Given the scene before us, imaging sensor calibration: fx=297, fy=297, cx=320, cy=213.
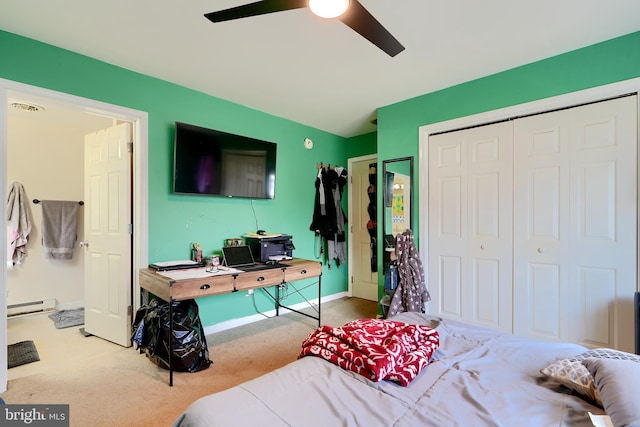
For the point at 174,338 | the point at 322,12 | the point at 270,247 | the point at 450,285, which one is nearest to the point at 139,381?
the point at 174,338

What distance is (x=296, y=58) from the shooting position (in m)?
2.33

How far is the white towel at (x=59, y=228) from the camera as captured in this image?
3.66 meters

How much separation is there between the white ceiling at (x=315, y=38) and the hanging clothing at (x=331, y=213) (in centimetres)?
146

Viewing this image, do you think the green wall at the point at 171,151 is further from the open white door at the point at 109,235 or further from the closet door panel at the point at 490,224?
the closet door panel at the point at 490,224

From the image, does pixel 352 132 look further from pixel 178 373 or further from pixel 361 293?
pixel 178 373

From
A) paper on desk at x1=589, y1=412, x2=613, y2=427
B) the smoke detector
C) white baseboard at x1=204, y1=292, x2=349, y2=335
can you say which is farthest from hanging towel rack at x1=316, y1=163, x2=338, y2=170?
paper on desk at x1=589, y1=412, x2=613, y2=427

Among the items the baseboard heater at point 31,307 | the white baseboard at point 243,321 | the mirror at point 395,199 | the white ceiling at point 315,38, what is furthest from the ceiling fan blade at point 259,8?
the baseboard heater at point 31,307

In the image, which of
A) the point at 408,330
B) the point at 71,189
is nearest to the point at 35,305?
the point at 71,189

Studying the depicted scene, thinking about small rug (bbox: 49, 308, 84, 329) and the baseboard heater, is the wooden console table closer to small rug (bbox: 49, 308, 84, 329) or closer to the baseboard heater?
small rug (bbox: 49, 308, 84, 329)

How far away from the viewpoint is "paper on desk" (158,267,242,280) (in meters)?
2.28

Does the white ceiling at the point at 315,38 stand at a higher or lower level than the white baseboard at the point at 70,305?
higher

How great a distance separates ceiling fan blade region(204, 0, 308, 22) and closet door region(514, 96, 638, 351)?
2163 millimetres

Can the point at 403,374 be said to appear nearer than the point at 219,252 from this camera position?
Yes

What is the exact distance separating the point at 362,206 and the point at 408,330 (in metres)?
3.17
